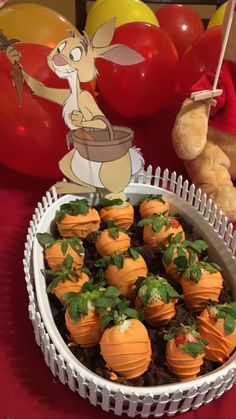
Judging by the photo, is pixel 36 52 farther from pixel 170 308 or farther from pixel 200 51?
pixel 170 308

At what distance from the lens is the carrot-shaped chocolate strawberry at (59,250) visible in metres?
0.76

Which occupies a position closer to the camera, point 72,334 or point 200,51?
point 72,334

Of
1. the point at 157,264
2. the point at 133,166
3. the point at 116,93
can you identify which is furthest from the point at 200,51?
the point at 157,264

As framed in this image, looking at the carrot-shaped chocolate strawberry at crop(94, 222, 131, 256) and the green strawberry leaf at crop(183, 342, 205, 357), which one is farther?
the carrot-shaped chocolate strawberry at crop(94, 222, 131, 256)

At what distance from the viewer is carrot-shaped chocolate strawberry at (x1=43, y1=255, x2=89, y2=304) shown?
72 centimetres

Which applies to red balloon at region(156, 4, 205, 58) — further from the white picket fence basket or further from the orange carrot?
the white picket fence basket

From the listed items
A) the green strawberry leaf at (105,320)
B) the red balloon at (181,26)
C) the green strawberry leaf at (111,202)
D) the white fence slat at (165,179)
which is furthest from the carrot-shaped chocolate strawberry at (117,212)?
the red balloon at (181,26)

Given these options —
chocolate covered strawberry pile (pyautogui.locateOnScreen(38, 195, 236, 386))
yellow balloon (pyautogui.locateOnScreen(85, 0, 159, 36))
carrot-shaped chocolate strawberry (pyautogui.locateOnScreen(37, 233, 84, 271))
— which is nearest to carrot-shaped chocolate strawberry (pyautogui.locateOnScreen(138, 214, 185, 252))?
chocolate covered strawberry pile (pyautogui.locateOnScreen(38, 195, 236, 386))

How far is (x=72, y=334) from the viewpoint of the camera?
2.21 ft

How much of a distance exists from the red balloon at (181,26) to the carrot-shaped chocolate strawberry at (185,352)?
899 mm

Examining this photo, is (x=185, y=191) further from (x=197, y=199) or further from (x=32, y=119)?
(x=32, y=119)

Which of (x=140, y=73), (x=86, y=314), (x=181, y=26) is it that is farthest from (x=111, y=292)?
(x=181, y=26)

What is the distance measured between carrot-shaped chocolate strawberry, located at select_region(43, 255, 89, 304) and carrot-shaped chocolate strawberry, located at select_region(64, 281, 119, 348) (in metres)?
0.03

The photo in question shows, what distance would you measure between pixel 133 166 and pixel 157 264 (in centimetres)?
20
